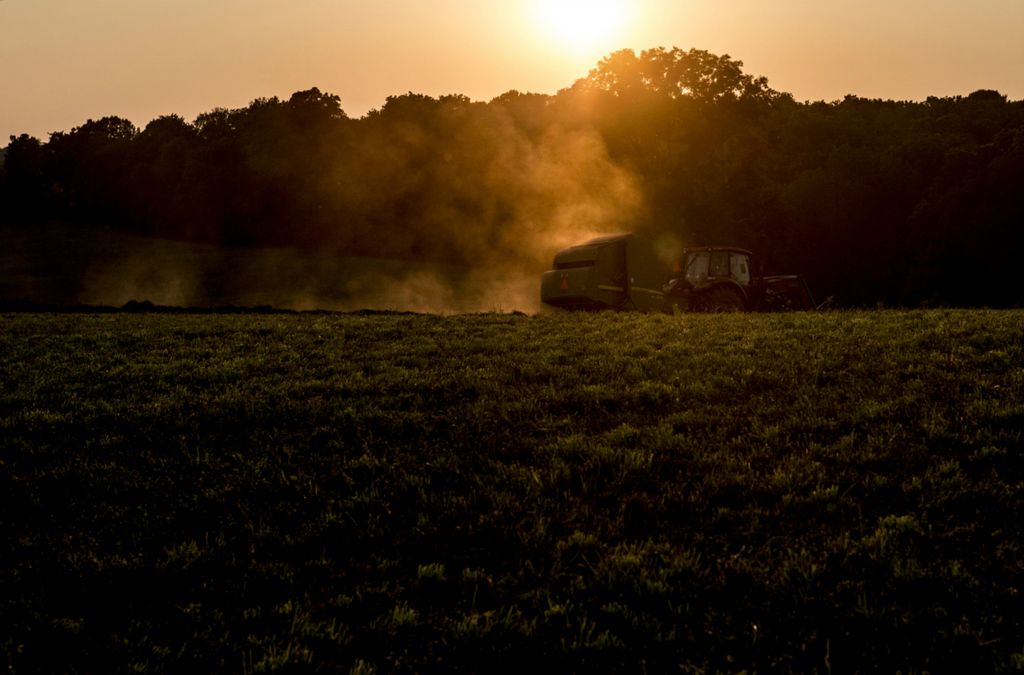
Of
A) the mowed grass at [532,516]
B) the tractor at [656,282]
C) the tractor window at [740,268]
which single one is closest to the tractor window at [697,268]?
the tractor at [656,282]

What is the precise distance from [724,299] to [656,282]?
4.49 m

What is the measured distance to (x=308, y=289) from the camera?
153ft

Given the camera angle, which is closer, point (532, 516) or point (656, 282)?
point (532, 516)

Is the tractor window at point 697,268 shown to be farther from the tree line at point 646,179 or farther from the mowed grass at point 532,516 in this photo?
the tree line at point 646,179

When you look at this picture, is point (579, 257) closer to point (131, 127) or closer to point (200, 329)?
point (200, 329)

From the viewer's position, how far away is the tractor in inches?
985

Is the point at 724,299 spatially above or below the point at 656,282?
below

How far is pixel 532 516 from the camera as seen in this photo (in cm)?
643

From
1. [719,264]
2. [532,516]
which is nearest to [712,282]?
[719,264]

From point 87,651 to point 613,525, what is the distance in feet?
12.3

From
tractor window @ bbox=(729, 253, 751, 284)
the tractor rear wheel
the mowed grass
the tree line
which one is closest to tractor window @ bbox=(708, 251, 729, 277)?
tractor window @ bbox=(729, 253, 751, 284)

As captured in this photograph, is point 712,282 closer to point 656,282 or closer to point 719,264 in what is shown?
point 719,264

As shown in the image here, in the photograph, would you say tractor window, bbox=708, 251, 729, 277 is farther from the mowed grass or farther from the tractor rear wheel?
the mowed grass

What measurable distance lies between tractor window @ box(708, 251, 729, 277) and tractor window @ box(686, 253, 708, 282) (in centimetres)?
20
